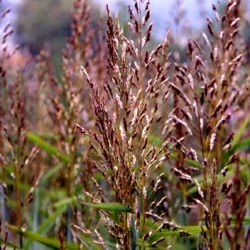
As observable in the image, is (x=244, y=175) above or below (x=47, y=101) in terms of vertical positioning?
below

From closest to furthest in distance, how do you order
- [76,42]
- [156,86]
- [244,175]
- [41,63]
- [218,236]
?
1. [218,236]
2. [156,86]
3. [76,42]
4. [244,175]
5. [41,63]

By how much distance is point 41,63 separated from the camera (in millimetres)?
3520

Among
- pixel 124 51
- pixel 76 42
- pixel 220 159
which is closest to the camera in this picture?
pixel 124 51

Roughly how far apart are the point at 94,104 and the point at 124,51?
0.16 meters

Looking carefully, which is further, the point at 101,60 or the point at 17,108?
the point at 101,60

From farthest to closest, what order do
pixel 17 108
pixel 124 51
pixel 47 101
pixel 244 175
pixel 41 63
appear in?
pixel 47 101, pixel 41 63, pixel 244 175, pixel 17 108, pixel 124 51

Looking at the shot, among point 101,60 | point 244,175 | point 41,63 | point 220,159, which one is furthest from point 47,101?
point 220,159

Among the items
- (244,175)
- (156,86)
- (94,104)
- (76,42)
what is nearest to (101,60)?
(76,42)

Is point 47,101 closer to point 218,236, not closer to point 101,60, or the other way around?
point 101,60

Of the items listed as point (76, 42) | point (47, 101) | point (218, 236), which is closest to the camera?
point (218, 236)

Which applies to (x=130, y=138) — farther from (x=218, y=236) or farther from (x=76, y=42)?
(x=76, y=42)

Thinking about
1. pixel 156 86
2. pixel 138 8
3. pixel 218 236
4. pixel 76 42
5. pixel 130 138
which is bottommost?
pixel 218 236

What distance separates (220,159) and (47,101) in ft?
6.66

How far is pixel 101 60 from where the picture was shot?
119 inches
